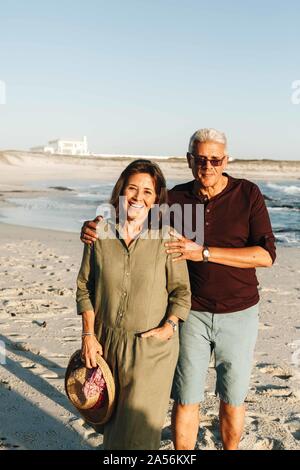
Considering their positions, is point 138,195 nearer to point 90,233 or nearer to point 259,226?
point 90,233

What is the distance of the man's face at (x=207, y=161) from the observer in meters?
2.89

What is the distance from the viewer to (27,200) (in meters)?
24.5

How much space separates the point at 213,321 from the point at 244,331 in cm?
20

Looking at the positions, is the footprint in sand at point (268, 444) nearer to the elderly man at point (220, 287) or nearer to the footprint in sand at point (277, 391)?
the elderly man at point (220, 287)

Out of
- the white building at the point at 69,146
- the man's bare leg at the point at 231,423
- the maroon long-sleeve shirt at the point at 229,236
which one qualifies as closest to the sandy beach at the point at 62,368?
the man's bare leg at the point at 231,423

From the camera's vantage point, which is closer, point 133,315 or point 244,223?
point 133,315

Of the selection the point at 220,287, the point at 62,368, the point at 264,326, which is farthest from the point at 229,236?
the point at 264,326

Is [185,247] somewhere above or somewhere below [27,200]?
above

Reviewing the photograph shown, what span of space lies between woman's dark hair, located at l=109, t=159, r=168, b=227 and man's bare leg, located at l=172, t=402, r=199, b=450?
1.27 metres

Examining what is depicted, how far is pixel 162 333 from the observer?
2.64 metres

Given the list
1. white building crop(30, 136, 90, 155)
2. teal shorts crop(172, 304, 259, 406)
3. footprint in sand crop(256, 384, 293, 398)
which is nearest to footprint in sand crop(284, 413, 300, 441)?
footprint in sand crop(256, 384, 293, 398)

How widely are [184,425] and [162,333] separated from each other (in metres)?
0.80
